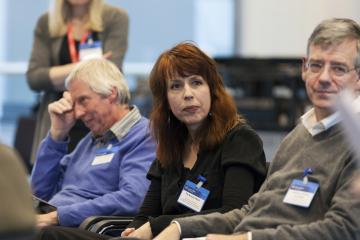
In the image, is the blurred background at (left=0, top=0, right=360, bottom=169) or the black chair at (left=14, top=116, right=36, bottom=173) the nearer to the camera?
the black chair at (left=14, top=116, right=36, bottom=173)

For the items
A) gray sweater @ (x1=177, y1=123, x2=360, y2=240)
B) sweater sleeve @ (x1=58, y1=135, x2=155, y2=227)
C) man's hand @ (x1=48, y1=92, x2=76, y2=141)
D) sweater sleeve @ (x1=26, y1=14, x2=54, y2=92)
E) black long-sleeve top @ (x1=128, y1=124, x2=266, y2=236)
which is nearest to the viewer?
gray sweater @ (x1=177, y1=123, x2=360, y2=240)

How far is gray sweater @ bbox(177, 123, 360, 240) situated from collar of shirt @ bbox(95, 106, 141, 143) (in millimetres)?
935

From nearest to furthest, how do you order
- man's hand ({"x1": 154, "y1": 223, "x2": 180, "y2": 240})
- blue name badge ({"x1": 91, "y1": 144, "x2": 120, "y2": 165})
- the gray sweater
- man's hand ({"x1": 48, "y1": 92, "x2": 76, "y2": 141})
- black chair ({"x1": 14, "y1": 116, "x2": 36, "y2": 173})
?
the gray sweater < man's hand ({"x1": 154, "y1": 223, "x2": 180, "y2": 240}) < blue name badge ({"x1": 91, "y1": 144, "x2": 120, "y2": 165}) < man's hand ({"x1": 48, "y1": 92, "x2": 76, "y2": 141}) < black chair ({"x1": 14, "y1": 116, "x2": 36, "y2": 173})

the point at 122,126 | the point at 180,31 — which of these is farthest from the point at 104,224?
the point at 180,31

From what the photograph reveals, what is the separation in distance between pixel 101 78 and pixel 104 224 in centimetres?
76

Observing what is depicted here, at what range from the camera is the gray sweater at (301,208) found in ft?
7.62

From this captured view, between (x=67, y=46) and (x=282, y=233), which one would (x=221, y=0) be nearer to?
(x=67, y=46)

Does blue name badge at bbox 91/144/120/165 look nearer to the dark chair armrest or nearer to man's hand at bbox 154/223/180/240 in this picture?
the dark chair armrest

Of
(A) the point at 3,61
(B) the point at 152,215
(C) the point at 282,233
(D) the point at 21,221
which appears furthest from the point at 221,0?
(D) the point at 21,221

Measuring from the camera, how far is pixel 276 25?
10.3 m

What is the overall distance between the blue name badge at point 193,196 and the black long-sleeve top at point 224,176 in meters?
0.02

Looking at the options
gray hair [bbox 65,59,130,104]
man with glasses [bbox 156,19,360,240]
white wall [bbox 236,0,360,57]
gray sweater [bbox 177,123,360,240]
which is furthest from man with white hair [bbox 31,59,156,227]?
white wall [bbox 236,0,360,57]

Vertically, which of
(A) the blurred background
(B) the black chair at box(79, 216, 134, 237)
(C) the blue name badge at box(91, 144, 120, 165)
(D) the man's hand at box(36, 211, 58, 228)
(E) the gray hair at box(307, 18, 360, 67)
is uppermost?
(E) the gray hair at box(307, 18, 360, 67)

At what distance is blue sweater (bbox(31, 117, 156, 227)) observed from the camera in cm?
340
